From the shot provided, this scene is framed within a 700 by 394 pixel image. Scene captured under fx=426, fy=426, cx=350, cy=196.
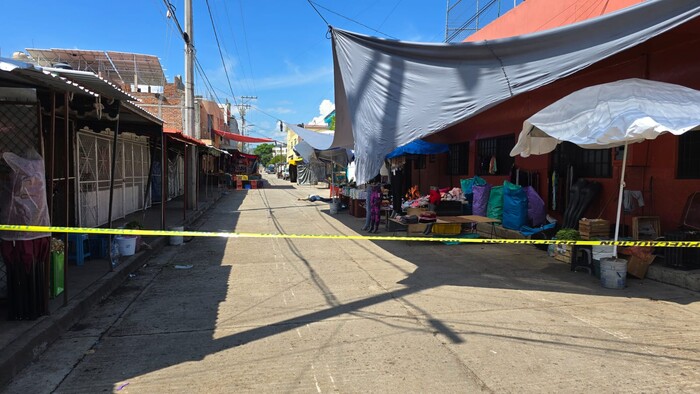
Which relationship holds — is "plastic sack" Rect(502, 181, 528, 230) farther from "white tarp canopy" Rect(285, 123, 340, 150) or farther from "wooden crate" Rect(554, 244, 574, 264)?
"white tarp canopy" Rect(285, 123, 340, 150)

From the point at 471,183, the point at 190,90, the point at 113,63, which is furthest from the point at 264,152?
the point at 471,183

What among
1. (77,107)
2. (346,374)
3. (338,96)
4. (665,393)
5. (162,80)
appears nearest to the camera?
(665,393)

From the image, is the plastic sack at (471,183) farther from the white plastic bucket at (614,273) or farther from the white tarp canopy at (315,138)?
the white tarp canopy at (315,138)

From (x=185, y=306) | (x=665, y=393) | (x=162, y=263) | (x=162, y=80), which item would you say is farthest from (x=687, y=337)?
(x=162, y=80)

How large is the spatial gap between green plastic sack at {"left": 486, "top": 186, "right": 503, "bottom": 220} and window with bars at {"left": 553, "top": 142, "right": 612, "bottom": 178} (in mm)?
1446

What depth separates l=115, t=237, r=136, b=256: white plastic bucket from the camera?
7.66 metres

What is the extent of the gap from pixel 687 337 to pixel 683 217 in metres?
3.55

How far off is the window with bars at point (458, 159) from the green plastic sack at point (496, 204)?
346 centimetres

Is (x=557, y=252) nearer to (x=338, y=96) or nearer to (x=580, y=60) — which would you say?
(x=580, y=60)

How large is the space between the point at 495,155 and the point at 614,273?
6.96 metres

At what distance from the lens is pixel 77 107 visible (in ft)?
20.9

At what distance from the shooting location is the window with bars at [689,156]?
716 cm

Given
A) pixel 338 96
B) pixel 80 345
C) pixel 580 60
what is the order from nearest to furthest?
pixel 80 345, pixel 580 60, pixel 338 96

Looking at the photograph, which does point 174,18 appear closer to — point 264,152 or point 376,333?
point 376,333
